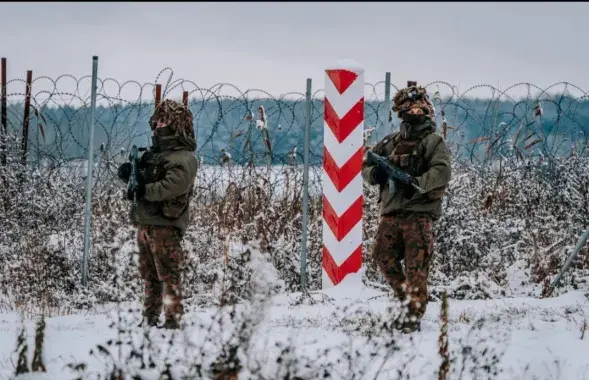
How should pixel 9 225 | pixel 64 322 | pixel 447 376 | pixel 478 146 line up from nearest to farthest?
pixel 447 376 → pixel 64 322 → pixel 9 225 → pixel 478 146

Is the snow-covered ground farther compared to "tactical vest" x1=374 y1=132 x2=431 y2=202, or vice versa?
"tactical vest" x1=374 y1=132 x2=431 y2=202

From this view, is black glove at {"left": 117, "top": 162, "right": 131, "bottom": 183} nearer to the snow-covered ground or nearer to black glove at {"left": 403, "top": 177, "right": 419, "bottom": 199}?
the snow-covered ground

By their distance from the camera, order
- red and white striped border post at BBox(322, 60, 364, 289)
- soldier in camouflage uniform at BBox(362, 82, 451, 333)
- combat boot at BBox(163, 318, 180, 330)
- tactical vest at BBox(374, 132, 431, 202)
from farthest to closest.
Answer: red and white striped border post at BBox(322, 60, 364, 289) < tactical vest at BBox(374, 132, 431, 202) < soldier in camouflage uniform at BBox(362, 82, 451, 333) < combat boot at BBox(163, 318, 180, 330)

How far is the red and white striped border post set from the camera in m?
7.35

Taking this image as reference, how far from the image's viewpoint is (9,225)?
8.57m

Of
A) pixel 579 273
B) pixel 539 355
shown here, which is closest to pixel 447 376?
pixel 539 355

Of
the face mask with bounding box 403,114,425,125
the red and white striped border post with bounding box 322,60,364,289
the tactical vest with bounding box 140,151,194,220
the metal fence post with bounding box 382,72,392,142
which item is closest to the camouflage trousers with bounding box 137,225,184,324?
the tactical vest with bounding box 140,151,194,220

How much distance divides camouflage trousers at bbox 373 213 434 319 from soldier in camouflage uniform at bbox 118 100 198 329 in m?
1.34

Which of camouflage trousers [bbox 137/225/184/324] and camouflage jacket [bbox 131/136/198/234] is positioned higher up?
camouflage jacket [bbox 131/136/198/234]

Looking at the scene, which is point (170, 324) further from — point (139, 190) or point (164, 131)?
point (164, 131)

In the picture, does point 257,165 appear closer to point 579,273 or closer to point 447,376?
point 579,273

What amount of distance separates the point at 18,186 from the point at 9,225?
1.66ft

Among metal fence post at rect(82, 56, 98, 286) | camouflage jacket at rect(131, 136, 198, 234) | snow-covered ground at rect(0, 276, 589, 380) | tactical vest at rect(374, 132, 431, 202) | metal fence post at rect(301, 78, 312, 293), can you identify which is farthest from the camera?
metal fence post at rect(301, 78, 312, 293)

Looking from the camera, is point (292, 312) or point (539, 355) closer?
point (539, 355)
